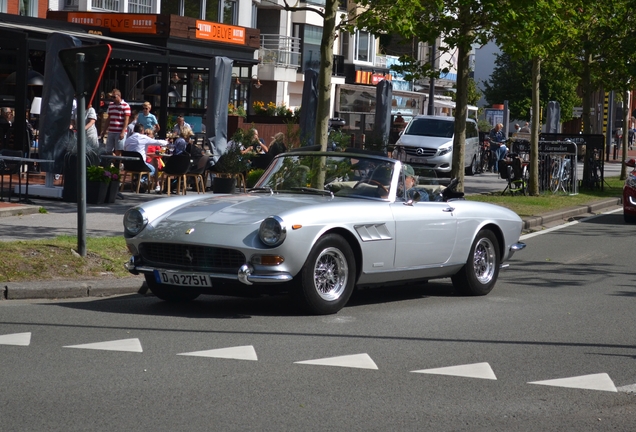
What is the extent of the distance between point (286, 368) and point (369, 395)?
0.83m

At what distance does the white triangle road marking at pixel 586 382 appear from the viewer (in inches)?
264

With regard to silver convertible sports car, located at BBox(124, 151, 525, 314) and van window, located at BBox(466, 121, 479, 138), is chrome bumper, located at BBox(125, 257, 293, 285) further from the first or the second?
van window, located at BBox(466, 121, 479, 138)

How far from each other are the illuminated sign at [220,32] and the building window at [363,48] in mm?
24168

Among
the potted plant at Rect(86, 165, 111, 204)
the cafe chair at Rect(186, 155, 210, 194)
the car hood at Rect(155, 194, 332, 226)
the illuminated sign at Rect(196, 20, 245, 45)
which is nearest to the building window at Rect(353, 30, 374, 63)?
the illuminated sign at Rect(196, 20, 245, 45)

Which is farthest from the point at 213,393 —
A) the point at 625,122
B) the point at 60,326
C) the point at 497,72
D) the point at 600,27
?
the point at 497,72

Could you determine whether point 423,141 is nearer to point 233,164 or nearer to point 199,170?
point 233,164

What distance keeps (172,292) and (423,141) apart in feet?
81.0

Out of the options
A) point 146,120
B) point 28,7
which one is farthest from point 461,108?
point 28,7

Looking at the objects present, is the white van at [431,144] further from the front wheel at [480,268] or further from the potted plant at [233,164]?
the front wheel at [480,268]

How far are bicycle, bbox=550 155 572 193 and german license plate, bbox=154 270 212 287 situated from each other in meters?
19.2

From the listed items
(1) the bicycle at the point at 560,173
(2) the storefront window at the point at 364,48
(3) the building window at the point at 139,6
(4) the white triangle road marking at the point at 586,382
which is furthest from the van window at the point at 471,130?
(4) the white triangle road marking at the point at 586,382

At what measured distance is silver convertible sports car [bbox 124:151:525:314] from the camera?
8570 millimetres

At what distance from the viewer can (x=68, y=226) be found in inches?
561

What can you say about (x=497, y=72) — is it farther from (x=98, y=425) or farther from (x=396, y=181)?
(x=98, y=425)
